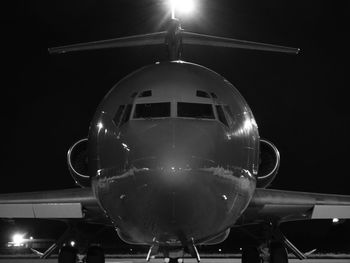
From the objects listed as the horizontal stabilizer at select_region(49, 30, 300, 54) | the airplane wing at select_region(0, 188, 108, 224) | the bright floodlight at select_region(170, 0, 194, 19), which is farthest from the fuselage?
the bright floodlight at select_region(170, 0, 194, 19)

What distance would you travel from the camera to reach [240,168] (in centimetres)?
754

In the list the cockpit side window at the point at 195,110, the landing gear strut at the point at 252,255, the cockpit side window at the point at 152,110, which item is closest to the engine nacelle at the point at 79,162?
the cockpit side window at the point at 152,110

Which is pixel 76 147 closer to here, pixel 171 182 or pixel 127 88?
pixel 127 88

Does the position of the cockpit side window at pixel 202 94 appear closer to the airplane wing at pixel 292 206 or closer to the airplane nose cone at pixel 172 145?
the airplane nose cone at pixel 172 145

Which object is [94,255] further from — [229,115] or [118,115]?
[229,115]

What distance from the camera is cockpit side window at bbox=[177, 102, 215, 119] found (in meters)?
7.43

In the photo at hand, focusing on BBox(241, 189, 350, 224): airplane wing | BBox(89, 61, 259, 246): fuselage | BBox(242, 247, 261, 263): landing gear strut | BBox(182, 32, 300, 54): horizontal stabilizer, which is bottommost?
BBox(242, 247, 261, 263): landing gear strut

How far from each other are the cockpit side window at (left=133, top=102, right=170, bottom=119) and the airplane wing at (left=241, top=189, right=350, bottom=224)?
3.64 m

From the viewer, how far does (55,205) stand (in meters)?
10.6

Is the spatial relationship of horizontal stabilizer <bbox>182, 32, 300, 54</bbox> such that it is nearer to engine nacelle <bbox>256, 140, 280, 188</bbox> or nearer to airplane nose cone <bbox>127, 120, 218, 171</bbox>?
engine nacelle <bbox>256, 140, 280, 188</bbox>

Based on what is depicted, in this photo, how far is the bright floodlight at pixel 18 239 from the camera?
37653mm

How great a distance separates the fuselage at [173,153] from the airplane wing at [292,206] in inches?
87.9

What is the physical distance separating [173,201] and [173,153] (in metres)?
0.59

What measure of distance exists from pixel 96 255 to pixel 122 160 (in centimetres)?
536
